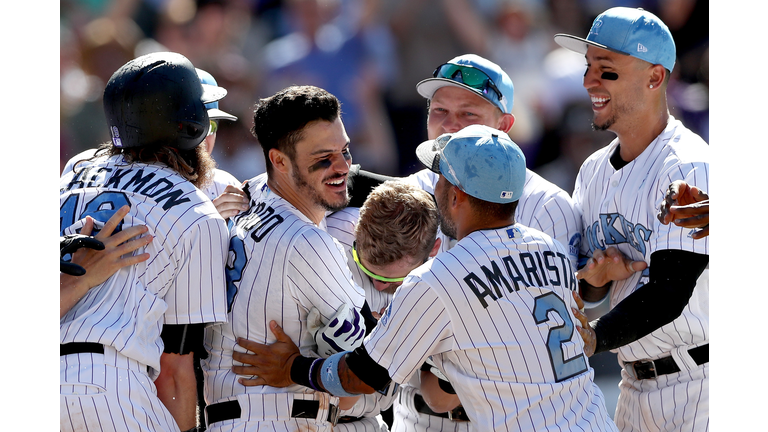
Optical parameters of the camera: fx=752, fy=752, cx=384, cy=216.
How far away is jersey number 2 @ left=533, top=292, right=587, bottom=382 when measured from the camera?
7.70 ft

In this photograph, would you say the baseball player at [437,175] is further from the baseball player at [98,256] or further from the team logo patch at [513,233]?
the baseball player at [98,256]

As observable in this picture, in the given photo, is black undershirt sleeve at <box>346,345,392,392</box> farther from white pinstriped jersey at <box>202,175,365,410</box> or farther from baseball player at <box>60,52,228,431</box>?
baseball player at <box>60,52,228,431</box>

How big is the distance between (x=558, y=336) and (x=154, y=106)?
5.38ft

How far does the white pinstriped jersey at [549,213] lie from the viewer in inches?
133

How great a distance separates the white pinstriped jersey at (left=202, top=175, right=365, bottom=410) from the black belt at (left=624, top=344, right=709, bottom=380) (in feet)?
4.51

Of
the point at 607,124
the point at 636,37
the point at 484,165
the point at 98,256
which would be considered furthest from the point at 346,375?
the point at 636,37

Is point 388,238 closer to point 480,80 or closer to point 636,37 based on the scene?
point 480,80

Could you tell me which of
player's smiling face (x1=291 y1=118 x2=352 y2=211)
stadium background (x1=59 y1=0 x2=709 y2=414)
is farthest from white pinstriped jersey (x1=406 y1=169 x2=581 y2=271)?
stadium background (x1=59 y1=0 x2=709 y2=414)

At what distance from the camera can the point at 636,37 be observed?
3.33 m

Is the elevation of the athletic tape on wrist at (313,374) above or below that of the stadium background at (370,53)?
below

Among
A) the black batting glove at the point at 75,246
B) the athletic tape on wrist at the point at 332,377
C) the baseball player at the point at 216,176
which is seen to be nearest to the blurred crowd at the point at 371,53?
the baseball player at the point at 216,176

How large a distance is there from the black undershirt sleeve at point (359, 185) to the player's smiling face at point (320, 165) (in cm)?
62

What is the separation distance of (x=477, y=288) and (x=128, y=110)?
144 cm
